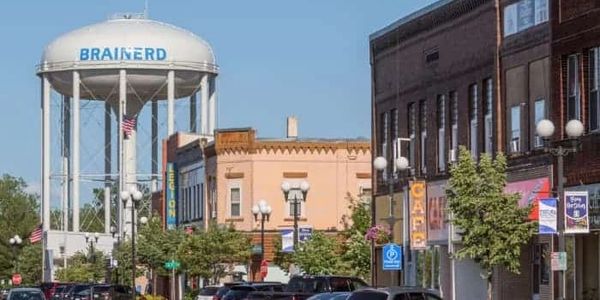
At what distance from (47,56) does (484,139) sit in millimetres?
57269

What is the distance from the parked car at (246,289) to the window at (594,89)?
12.4m

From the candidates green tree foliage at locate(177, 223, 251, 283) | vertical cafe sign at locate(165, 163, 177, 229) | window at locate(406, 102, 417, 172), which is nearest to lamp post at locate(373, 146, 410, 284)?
window at locate(406, 102, 417, 172)

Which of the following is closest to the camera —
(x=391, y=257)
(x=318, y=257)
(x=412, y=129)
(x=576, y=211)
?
(x=576, y=211)

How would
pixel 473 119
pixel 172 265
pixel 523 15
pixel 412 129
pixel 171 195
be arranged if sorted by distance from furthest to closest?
pixel 171 195
pixel 172 265
pixel 412 129
pixel 473 119
pixel 523 15

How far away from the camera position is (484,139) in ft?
174

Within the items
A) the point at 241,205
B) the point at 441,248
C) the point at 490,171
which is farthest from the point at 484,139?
the point at 241,205

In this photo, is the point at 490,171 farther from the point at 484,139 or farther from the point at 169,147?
the point at 169,147

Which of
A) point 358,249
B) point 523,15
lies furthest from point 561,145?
point 358,249

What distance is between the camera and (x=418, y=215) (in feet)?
188

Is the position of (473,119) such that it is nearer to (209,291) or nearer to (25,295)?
(209,291)

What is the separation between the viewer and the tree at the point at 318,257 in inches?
2581

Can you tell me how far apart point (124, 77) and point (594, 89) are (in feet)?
200

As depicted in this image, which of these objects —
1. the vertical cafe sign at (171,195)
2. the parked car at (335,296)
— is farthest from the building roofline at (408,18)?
the vertical cafe sign at (171,195)

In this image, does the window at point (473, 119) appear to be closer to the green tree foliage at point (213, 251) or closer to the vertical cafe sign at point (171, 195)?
the green tree foliage at point (213, 251)
